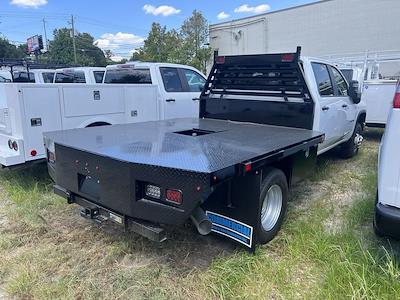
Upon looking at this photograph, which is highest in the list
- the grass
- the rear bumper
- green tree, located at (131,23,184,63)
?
green tree, located at (131,23,184,63)

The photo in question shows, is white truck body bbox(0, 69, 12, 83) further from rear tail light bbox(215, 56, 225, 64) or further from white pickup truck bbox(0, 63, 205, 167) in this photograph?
rear tail light bbox(215, 56, 225, 64)

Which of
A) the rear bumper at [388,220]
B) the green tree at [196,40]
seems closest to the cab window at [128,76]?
the rear bumper at [388,220]

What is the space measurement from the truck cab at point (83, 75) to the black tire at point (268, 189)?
711 cm

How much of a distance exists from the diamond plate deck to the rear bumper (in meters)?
0.98

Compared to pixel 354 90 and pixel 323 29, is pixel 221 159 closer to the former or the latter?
pixel 354 90

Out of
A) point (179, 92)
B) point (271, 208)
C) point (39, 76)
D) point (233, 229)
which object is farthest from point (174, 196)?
point (39, 76)

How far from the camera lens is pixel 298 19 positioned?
1116 inches

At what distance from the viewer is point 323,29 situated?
26500 millimetres

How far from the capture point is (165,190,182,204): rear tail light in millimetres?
2486

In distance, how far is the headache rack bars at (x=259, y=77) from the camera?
189 inches

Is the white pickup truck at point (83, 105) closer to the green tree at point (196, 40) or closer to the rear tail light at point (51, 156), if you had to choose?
the rear tail light at point (51, 156)

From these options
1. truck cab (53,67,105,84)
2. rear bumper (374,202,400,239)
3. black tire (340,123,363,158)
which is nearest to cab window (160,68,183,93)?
truck cab (53,67,105,84)

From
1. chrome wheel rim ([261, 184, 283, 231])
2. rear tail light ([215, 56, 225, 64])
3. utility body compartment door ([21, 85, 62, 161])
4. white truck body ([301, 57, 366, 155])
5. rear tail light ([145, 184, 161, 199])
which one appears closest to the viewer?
rear tail light ([145, 184, 161, 199])

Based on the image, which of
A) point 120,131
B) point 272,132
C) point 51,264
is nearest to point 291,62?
point 272,132
